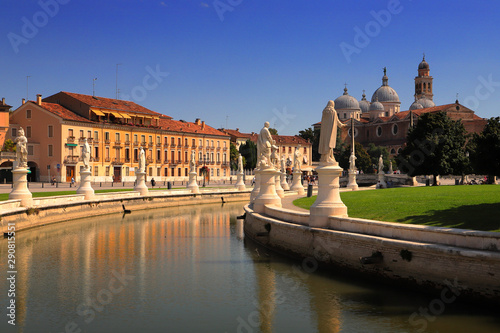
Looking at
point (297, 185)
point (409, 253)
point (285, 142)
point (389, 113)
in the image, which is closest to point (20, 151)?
point (409, 253)

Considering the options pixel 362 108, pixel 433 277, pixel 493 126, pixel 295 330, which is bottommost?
pixel 295 330

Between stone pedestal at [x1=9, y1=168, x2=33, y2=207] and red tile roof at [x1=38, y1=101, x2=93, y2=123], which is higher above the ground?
red tile roof at [x1=38, y1=101, x2=93, y2=123]

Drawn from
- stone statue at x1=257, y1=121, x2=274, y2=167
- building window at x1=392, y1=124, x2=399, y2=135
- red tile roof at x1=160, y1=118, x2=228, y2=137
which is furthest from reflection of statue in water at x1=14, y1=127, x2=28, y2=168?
building window at x1=392, y1=124, x2=399, y2=135

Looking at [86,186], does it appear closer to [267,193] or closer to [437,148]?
[267,193]

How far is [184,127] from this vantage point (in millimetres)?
101250

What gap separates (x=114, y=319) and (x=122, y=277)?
4.55 m

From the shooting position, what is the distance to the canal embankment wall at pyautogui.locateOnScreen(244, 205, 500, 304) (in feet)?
42.3

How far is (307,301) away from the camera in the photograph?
1504cm

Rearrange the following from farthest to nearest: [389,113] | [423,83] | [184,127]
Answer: [423,83], [389,113], [184,127]

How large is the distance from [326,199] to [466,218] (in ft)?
15.0

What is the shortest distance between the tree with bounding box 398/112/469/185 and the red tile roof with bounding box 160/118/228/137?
45.3 m

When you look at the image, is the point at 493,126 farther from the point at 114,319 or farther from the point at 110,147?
the point at 110,147

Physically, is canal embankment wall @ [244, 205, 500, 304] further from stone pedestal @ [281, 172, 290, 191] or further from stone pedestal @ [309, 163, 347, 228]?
stone pedestal @ [281, 172, 290, 191]

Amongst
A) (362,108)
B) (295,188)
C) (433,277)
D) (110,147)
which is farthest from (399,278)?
(362,108)
